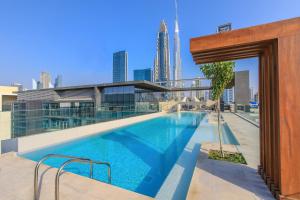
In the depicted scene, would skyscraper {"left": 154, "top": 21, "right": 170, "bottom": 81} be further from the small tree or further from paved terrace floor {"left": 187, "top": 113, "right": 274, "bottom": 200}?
paved terrace floor {"left": 187, "top": 113, "right": 274, "bottom": 200}

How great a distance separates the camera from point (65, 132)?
345 inches

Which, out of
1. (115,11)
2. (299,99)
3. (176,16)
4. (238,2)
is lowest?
(299,99)

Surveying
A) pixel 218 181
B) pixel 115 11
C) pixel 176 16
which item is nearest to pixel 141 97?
pixel 115 11

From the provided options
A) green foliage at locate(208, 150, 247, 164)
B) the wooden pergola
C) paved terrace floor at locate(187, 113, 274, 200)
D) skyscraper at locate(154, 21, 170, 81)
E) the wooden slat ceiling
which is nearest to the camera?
the wooden pergola

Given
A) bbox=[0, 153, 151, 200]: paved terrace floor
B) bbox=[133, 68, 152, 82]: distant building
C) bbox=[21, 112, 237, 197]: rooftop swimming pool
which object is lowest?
bbox=[21, 112, 237, 197]: rooftop swimming pool

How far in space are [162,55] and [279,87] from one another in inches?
4201

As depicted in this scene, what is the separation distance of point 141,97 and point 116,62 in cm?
10872

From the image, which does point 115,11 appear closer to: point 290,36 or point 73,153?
point 73,153

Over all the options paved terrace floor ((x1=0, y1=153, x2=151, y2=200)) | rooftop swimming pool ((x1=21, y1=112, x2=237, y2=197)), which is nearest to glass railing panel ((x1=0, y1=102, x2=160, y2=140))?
rooftop swimming pool ((x1=21, y1=112, x2=237, y2=197))

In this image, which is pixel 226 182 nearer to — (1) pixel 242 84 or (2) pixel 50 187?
(2) pixel 50 187

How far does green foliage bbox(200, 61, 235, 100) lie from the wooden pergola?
5.25 ft

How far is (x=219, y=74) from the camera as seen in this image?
4.86m

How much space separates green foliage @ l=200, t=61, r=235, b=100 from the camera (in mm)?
4775

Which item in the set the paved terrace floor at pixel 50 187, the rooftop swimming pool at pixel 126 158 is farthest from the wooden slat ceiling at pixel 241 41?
the rooftop swimming pool at pixel 126 158
